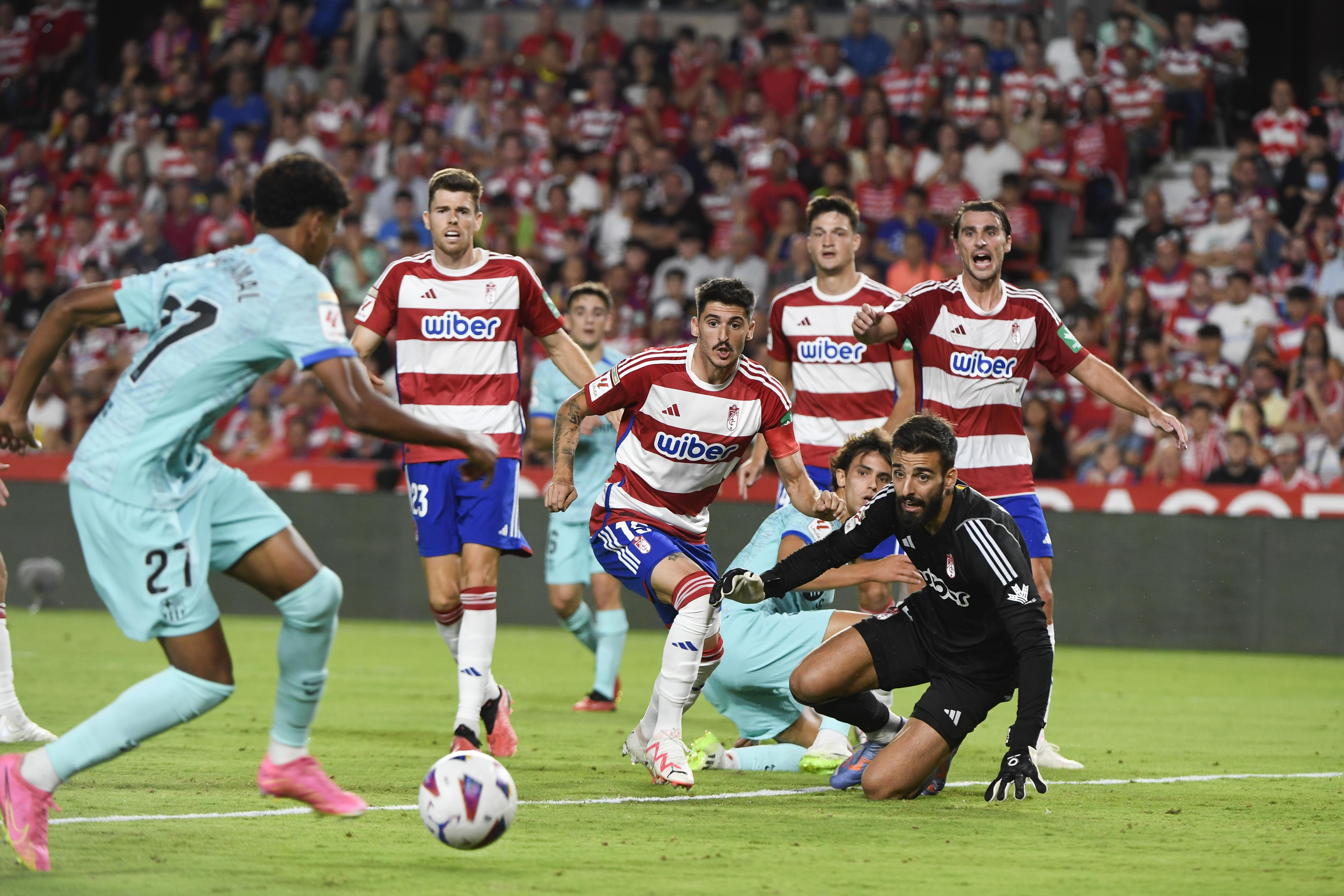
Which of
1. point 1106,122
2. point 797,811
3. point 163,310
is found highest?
point 1106,122

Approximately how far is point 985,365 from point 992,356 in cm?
6

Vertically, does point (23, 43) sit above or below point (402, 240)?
above

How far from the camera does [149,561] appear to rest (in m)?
5.18

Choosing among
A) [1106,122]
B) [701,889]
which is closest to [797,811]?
[701,889]

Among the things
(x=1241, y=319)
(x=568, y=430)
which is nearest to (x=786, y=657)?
(x=568, y=430)

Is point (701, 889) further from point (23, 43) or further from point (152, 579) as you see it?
point (23, 43)

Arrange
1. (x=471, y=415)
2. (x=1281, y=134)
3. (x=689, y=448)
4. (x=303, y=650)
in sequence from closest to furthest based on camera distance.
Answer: (x=303, y=650) < (x=689, y=448) < (x=471, y=415) < (x=1281, y=134)

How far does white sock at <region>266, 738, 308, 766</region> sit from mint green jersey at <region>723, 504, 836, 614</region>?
2800mm

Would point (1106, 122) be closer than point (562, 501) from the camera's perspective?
No

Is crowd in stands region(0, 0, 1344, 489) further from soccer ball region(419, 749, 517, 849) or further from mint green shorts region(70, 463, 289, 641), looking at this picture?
mint green shorts region(70, 463, 289, 641)

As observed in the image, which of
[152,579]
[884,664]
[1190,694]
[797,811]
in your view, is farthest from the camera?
[1190,694]

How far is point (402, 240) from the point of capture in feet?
63.1

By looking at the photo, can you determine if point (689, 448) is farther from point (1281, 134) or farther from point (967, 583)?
point (1281, 134)

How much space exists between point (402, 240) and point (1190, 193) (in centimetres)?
910
